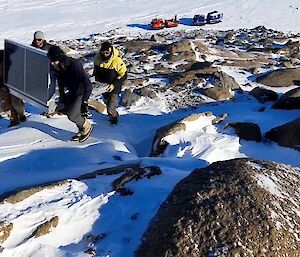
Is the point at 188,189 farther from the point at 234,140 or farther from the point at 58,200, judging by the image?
the point at 234,140

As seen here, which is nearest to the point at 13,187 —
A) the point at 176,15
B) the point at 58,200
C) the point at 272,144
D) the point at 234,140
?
the point at 58,200

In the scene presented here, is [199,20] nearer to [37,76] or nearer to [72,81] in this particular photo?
[37,76]

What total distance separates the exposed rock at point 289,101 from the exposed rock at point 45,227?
6.42m

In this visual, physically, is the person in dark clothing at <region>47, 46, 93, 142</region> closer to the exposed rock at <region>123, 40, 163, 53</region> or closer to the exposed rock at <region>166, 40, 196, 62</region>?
the exposed rock at <region>166, 40, 196, 62</region>

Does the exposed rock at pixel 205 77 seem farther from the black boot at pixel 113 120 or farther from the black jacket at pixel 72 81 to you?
the black jacket at pixel 72 81

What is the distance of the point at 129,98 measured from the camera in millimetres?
10719

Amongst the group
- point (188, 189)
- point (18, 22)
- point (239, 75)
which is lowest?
point (18, 22)

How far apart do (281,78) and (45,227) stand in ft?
30.5

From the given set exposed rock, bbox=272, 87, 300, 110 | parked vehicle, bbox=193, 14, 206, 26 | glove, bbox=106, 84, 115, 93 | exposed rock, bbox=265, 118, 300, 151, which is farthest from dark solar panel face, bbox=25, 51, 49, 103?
parked vehicle, bbox=193, 14, 206, 26

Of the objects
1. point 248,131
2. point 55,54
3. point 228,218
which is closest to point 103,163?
point 55,54

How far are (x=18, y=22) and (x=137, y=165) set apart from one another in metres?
28.7

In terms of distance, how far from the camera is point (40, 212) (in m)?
4.97

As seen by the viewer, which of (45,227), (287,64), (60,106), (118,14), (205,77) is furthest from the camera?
(118,14)

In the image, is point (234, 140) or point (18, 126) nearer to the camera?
point (234, 140)
